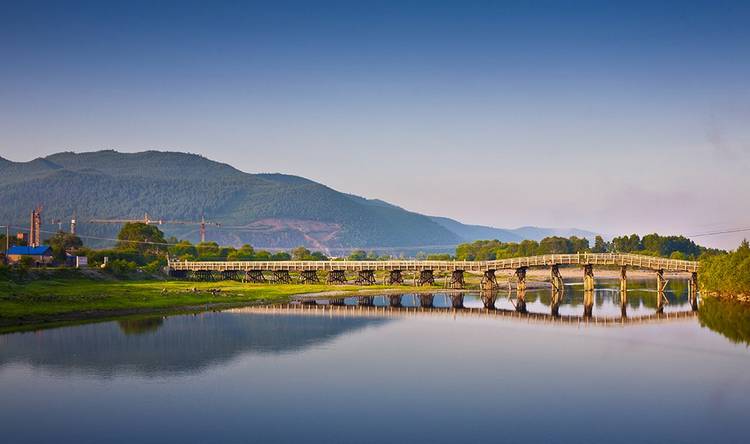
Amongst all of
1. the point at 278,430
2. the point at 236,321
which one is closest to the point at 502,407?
the point at 278,430

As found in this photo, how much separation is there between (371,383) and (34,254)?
123 m

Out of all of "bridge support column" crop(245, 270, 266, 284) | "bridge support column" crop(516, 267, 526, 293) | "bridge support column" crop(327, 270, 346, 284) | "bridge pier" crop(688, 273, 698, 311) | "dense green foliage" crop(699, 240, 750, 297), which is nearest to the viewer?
"dense green foliage" crop(699, 240, 750, 297)

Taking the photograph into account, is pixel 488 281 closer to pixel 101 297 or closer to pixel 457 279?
pixel 457 279

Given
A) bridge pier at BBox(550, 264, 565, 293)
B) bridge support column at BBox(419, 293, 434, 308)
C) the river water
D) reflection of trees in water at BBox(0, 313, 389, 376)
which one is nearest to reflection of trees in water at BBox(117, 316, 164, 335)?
reflection of trees in water at BBox(0, 313, 389, 376)

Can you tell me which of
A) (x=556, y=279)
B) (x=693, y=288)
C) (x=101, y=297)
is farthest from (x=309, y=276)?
(x=693, y=288)

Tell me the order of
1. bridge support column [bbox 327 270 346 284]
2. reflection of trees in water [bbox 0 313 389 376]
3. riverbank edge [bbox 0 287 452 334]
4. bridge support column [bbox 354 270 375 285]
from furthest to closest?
bridge support column [bbox 327 270 346 284] < bridge support column [bbox 354 270 375 285] < riverbank edge [bbox 0 287 452 334] < reflection of trees in water [bbox 0 313 389 376]

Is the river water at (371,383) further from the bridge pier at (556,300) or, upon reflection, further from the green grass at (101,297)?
the bridge pier at (556,300)

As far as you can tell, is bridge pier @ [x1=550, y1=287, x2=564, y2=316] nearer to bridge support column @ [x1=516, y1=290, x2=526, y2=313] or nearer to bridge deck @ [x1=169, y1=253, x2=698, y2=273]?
bridge support column @ [x1=516, y1=290, x2=526, y2=313]

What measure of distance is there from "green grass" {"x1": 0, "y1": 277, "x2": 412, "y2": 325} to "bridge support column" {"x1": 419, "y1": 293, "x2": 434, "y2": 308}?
44.1ft

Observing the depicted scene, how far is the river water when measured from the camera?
3991cm

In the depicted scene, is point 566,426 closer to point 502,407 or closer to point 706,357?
point 502,407

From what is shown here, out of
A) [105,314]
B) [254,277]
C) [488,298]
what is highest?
[254,277]

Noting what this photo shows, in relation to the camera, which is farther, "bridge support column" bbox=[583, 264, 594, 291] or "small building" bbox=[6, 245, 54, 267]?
"small building" bbox=[6, 245, 54, 267]

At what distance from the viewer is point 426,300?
127m
